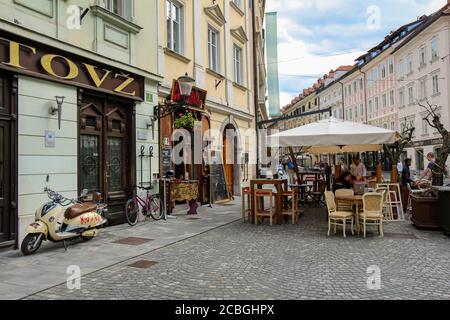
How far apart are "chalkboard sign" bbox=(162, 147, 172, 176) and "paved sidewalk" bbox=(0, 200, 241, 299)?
5.39 ft

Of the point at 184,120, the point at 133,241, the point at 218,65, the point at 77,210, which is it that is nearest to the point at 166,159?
the point at 184,120

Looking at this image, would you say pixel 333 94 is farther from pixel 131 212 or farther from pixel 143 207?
pixel 131 212

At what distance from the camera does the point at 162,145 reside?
35.8 feet

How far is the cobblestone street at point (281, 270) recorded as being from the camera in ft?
14.6

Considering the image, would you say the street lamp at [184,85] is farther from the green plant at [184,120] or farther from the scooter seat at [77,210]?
the scooter seat at [77,210]

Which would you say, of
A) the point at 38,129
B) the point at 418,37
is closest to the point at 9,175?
the point at 38,129

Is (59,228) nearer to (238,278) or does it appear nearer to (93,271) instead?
(93,271)

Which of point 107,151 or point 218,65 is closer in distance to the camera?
point 107,151

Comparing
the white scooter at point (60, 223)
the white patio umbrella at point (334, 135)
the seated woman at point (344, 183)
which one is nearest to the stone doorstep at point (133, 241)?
the white scooter at point (60, 223)

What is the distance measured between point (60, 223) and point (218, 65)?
10.0m

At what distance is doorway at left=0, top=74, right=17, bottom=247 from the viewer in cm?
650

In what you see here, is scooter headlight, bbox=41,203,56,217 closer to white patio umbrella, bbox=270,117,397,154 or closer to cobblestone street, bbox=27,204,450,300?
cobblestone street, bbox=27,204,450,300

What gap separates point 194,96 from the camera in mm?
12305

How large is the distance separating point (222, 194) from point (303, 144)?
5.99m
